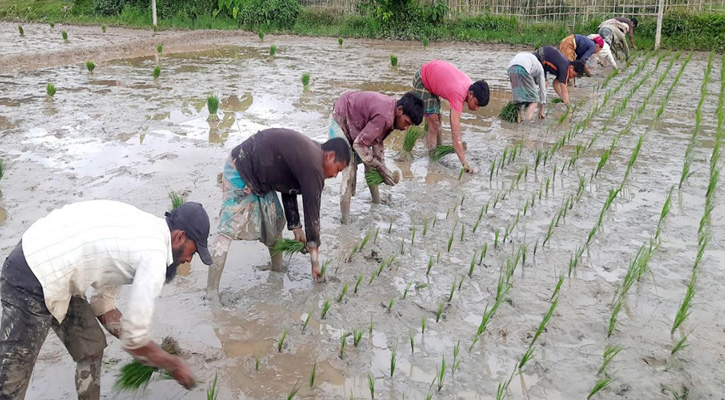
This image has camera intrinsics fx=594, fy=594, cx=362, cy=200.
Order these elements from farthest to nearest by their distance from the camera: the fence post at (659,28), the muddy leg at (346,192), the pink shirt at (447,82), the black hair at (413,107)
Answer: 1. the fence post at (659,28)
2. the pink shirt at (447,82)
3. the muddy leg at (346,192)
4. the black hair at (413,107)

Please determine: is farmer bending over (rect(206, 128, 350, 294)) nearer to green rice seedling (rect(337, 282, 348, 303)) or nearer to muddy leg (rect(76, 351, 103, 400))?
green rice seedling (rect(337, 282, 348, 303))

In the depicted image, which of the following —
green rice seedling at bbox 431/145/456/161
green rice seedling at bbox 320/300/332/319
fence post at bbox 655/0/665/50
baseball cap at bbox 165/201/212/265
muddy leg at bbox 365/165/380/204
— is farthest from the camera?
fence post at bbox 655/0/665/50

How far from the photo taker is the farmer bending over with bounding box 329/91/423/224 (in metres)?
4.24

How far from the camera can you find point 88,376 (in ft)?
8.24

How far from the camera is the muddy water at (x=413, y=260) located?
2.92 meters

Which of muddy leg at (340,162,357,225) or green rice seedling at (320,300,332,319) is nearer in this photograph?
green rice seedling at (320,300,332,319)

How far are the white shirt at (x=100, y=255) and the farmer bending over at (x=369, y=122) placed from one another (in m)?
2.38

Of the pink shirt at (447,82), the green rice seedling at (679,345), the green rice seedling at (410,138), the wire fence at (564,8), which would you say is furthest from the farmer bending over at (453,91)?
the wire fence at (564,8)

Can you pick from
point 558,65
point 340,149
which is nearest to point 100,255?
point 340,149

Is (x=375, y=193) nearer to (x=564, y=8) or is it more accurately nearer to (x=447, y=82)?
(x=447, y=82)

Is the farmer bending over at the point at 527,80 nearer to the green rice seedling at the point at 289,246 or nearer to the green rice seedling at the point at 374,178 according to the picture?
the green rice seedling at the point at 374,178

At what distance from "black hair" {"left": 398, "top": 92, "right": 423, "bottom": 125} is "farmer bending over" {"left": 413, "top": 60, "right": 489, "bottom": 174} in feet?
3.77

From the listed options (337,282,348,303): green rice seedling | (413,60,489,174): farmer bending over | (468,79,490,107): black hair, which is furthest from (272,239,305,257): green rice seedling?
(468,79,490,107): black hair

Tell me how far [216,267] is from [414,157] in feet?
11.2
